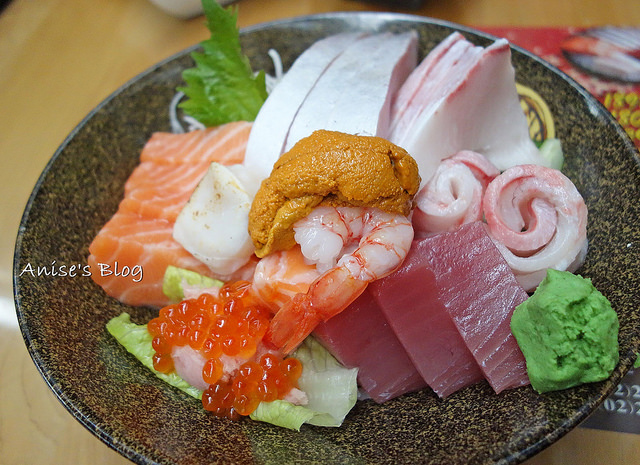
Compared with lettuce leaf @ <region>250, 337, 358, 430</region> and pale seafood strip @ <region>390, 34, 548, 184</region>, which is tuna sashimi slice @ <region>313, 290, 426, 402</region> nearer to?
lettuce leaf @ <region>250, 337, 358, 430</region>

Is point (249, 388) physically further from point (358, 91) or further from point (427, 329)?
point (358, 91)

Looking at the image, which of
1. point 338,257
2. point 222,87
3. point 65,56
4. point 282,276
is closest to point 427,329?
point 338,257

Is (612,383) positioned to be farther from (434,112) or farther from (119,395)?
(119,395)

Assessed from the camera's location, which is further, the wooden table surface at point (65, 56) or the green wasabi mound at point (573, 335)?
the wooden table surface at point (65, 56)

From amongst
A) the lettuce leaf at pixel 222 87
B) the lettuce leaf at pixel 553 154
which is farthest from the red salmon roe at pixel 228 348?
the lettuce leaf at pixel 553 154

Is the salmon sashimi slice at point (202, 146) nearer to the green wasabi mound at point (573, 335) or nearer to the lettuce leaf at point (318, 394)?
the lettuce leaf at point (318, 394)

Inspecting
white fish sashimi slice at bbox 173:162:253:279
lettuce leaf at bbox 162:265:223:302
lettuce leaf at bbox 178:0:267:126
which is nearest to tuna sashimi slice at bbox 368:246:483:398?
white fish sashimi slice at bbox 173:162:253:279

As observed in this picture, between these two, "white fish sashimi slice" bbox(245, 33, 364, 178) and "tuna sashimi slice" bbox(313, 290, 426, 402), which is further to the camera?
"white fish sashimi slice" bbox(245, 33, 364, 178)
